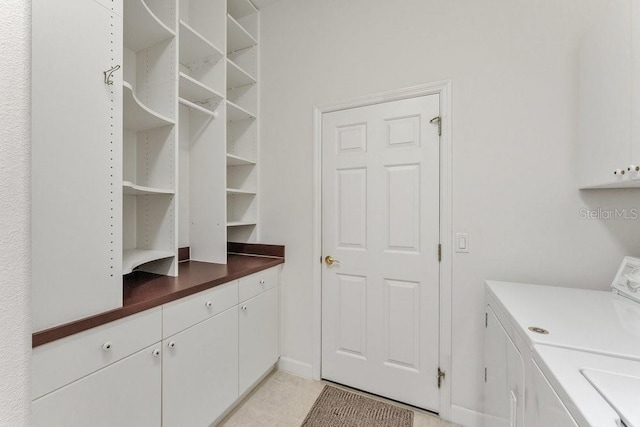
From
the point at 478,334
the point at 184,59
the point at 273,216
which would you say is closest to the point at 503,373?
the point at 478,334

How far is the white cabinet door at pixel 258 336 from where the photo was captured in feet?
5.74

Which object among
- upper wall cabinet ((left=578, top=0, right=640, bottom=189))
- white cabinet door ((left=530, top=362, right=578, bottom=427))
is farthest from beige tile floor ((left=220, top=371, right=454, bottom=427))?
upper wall cabinet ((left=578, top=0, right=640, bottom=189))

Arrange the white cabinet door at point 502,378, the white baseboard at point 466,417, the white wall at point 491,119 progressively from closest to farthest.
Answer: the white cabinet door at point 502,378, the white wall at point 491,119, the white baseboard at point 466,417

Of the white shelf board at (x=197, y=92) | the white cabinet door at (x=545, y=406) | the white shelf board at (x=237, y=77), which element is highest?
the white shelf board at (x=237, y=77)

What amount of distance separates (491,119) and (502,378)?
1388 mm

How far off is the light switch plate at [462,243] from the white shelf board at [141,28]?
2.11 metres

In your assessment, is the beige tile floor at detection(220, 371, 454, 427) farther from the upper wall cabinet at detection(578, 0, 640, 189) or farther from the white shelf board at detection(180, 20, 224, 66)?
the white shelf board at detection(180, 20, 224, 66)

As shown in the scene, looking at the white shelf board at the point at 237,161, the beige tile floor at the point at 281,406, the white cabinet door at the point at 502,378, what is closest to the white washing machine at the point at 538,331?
the white cabinet door at the point at 502,378

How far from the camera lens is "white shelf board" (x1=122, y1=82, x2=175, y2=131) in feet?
4.15

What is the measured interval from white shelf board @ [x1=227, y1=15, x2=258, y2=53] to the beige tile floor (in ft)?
9.16

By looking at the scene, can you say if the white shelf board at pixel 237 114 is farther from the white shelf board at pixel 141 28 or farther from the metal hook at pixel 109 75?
the metal hook at pixel 109 75

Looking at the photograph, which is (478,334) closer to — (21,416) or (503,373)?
(503,373)

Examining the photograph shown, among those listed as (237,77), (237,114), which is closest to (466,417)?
(237,114)

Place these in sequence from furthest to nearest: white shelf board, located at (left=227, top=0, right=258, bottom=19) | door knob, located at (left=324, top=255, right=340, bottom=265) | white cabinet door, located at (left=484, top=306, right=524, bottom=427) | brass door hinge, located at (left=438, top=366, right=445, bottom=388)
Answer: white shelf board, located at (left=227, top=0, right=258, bottom=19), door knob, located at (left=324, top=255, right=340, bottom=265), brass door hinge, located at (left=438, top=366, right=445, bottom=388), white cabinet door, located at (left=484, top=306, right=524, bottom=427)
